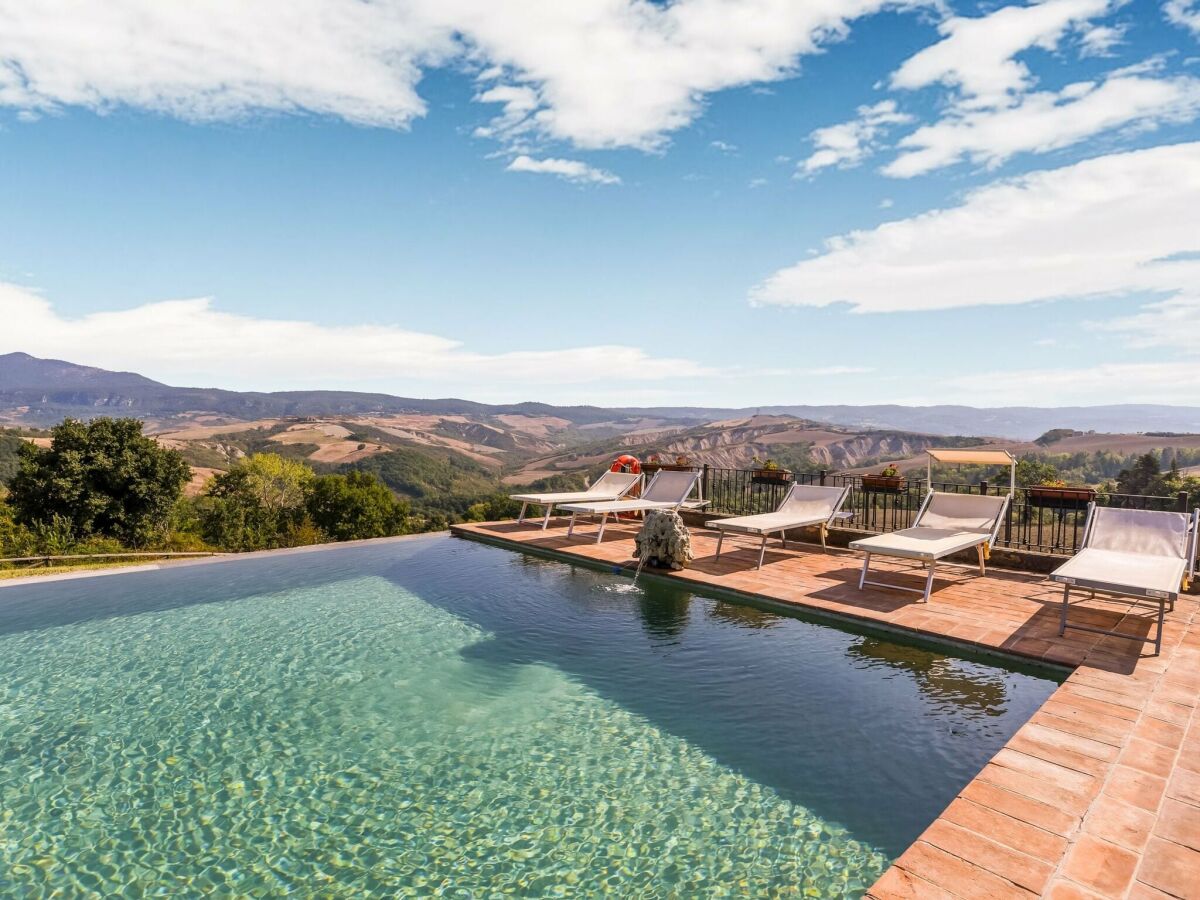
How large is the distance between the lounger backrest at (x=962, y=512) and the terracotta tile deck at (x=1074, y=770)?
1.13 meters

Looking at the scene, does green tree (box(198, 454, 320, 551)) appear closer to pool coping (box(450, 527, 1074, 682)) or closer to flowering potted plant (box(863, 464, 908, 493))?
pool coping (box(450, 527, 1074, 682))

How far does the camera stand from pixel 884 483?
9.02 m

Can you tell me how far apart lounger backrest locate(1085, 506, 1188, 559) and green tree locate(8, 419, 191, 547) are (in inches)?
670

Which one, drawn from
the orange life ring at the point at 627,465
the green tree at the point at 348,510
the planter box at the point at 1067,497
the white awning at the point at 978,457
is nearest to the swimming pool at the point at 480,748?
the planter box at the point at 1067,497

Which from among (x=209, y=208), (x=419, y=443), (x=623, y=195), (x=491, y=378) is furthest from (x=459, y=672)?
(x=419, y=443)

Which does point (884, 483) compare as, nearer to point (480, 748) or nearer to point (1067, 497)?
point (1067, 497)

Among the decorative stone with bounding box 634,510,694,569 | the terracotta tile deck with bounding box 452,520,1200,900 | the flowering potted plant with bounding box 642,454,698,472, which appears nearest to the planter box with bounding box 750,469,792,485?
the flowering potted plant with bounding box 642,454,698,472

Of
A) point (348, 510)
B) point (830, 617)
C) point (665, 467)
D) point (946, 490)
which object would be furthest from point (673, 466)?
point (348, 510)

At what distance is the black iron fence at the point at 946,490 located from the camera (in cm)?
735

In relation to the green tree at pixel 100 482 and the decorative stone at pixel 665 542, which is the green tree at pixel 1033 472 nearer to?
the decorative stone at pixel 665 542

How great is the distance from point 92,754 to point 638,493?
379 inches

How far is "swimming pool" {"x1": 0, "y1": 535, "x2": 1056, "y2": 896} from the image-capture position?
10.2 ft

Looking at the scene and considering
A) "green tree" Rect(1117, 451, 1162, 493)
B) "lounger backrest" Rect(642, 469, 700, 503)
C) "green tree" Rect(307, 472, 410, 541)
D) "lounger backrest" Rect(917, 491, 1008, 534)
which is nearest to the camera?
"lounger backrest" Rect(917, 491, 1008, 534)

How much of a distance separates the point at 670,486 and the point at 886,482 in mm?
3876
